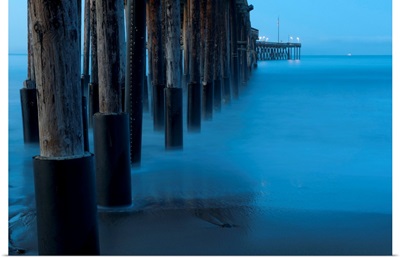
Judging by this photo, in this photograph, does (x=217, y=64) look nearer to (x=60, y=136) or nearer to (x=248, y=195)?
(x=248, y=195)

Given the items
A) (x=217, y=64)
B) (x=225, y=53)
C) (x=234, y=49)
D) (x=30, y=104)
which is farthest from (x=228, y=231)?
(x=234, y=49)

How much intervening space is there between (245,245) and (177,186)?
1530 millimetres

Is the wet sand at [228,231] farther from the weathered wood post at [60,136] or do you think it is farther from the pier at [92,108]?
the weathered wood post at [60,136]

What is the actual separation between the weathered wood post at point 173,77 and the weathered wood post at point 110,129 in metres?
1.75

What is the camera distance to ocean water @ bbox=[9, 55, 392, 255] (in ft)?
10.4

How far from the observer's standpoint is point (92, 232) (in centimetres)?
250

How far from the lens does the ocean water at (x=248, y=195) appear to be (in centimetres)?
317

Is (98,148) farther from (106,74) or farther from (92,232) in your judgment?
(92,232)

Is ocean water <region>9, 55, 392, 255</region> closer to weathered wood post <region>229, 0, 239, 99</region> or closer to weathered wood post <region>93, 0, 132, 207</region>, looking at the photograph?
weathered wood post <region>93, 0, 132, 207</region>

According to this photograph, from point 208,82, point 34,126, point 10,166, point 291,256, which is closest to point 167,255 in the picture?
point 291,256

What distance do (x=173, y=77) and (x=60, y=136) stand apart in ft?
11.3

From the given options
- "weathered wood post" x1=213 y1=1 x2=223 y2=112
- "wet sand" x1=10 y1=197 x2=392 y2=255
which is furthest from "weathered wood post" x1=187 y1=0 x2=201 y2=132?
"wet sand" x1=10 y1=197 x2=392 y2=255

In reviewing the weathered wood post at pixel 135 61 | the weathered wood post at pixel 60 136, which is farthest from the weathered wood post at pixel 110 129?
the weathered wood post at pixel 60 136

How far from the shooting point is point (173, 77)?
5.74 meters
